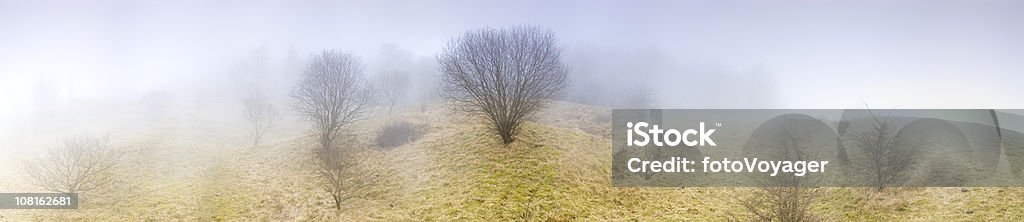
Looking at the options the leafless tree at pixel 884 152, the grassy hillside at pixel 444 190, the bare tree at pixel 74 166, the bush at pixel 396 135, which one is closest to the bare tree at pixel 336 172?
the grassy hillside at pixel 444 190

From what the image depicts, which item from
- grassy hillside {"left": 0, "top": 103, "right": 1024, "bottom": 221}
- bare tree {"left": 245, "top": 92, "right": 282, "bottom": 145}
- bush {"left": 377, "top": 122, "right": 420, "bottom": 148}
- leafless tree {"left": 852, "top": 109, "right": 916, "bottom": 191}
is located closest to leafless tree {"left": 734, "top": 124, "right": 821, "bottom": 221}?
grassy hillside {"left": 0, "top": 103, "right": 1024, "bottom": 221}

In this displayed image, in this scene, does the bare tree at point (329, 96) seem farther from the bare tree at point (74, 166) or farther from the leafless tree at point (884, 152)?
the leafless tree at point (884, 152)

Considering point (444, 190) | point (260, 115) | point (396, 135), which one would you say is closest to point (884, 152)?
point (444, 190)

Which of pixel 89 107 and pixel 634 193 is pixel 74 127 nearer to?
pixel 89 107

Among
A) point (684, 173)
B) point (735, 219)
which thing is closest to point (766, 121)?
point (684, 173)

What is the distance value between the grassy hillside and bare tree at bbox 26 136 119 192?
603 mm

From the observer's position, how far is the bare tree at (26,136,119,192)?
58.7ft

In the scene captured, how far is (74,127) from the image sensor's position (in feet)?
74.3

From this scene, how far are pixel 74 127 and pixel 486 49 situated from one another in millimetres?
20908

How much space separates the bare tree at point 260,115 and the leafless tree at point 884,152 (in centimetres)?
2727

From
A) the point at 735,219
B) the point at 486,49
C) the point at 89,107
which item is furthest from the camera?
the point at 89,107

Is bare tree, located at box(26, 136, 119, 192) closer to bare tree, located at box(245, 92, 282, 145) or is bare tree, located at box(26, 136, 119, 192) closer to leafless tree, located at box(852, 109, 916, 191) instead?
bare tree, located at box(245, 92, 282, 145)

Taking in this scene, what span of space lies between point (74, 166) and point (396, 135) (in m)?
12.7

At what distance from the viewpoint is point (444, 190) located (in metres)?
18.0
